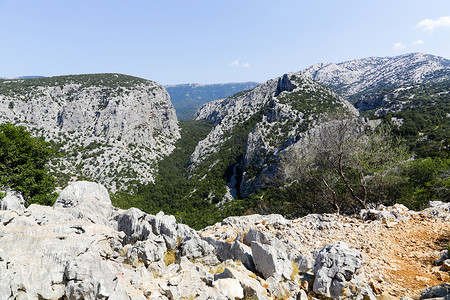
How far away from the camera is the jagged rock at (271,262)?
951 centimetres

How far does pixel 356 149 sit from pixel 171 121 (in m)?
178

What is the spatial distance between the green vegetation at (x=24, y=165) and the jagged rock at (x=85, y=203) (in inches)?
284

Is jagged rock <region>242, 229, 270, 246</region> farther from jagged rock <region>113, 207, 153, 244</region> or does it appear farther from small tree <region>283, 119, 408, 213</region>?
small tree <region>283, 119, 408, 213</region>

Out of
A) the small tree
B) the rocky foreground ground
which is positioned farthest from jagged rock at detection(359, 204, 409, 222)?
the small tree

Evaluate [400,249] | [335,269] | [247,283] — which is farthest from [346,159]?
[247,283]

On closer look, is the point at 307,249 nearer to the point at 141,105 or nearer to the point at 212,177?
the point at 212,177

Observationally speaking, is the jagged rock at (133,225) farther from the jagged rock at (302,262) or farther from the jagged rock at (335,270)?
the jagged rock at (335,270)

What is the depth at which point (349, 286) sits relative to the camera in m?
8.45

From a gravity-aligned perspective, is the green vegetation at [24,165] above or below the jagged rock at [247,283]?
above

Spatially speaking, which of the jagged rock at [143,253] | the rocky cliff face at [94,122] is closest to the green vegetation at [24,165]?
the jagged rock at [143,253]

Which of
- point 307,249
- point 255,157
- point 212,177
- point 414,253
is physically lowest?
point 212,177

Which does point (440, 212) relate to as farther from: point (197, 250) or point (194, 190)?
point (194, 190)

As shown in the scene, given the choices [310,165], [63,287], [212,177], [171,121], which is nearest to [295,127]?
[212,177]

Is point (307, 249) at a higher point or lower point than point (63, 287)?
lower
